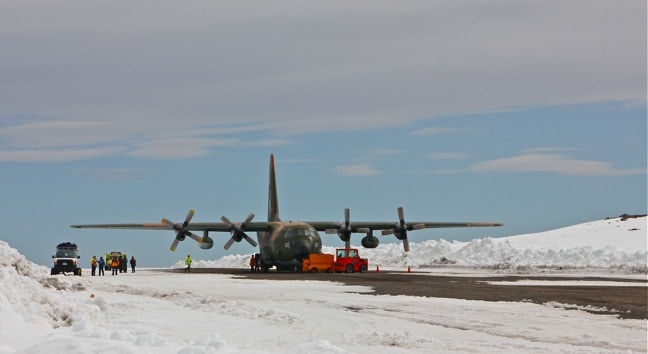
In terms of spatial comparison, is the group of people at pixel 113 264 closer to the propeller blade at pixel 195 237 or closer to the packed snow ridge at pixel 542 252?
the propeller blade at pixel 195 237

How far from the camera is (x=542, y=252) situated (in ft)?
223

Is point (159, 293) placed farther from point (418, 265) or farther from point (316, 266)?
point (418, 265)

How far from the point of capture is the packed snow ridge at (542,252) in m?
60.6

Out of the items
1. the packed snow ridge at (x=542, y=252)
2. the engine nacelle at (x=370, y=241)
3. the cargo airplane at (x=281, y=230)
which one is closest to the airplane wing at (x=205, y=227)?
the cargo airplane at (x=281, y=230)

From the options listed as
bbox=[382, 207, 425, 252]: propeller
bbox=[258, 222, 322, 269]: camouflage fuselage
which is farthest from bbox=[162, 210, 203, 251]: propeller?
bbox=[382, 207, 425, 252]: propeller

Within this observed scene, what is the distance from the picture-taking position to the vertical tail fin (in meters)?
65.1

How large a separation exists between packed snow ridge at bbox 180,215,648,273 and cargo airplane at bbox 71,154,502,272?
18.5ft

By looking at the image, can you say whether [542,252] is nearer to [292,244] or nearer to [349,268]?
[349,268]

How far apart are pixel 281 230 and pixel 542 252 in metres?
23.6

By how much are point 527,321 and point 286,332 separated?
5.60 metres

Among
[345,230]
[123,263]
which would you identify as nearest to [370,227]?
[345,230]

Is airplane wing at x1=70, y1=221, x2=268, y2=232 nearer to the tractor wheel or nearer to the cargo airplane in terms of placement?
the cargo airplane

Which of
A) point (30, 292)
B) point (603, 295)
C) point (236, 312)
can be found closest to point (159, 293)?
point (236, 312)

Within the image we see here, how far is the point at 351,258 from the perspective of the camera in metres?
55.2
